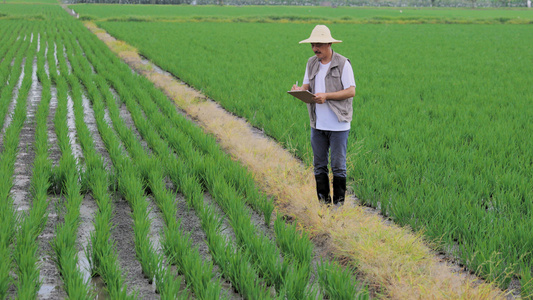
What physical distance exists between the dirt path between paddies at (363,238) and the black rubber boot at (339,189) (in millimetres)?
79

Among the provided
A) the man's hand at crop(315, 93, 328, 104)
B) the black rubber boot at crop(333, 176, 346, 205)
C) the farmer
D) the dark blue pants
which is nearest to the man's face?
the farmer

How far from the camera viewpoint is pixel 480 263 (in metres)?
2.71

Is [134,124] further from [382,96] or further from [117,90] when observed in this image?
[382,96]

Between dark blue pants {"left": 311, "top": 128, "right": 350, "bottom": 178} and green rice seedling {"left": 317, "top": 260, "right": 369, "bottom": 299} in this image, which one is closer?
green rice seedling {"left": 317, "top": 260, "right": 369, "bottom": 299}

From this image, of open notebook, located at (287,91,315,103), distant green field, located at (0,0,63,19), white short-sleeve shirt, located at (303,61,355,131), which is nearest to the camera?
open notebook, located at (287,91,315,103)

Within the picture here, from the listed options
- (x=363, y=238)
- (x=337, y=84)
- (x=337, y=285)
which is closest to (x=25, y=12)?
(x=337, y=84)

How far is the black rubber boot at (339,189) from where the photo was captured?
353 centimetres

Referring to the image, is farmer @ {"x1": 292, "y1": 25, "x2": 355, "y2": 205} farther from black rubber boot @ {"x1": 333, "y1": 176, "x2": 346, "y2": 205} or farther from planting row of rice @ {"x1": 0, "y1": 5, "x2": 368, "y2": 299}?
planting row of rice @ {"x1": 0, "y1": 5, "x2": 368, "y2": 299}

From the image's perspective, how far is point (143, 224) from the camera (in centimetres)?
306

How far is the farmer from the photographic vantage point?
10.4 feet

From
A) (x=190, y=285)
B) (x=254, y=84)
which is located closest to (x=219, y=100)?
(x=254, y=84)

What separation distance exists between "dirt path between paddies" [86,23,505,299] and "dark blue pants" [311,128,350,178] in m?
0.31

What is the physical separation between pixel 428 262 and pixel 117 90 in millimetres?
7498

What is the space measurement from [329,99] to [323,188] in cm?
79
